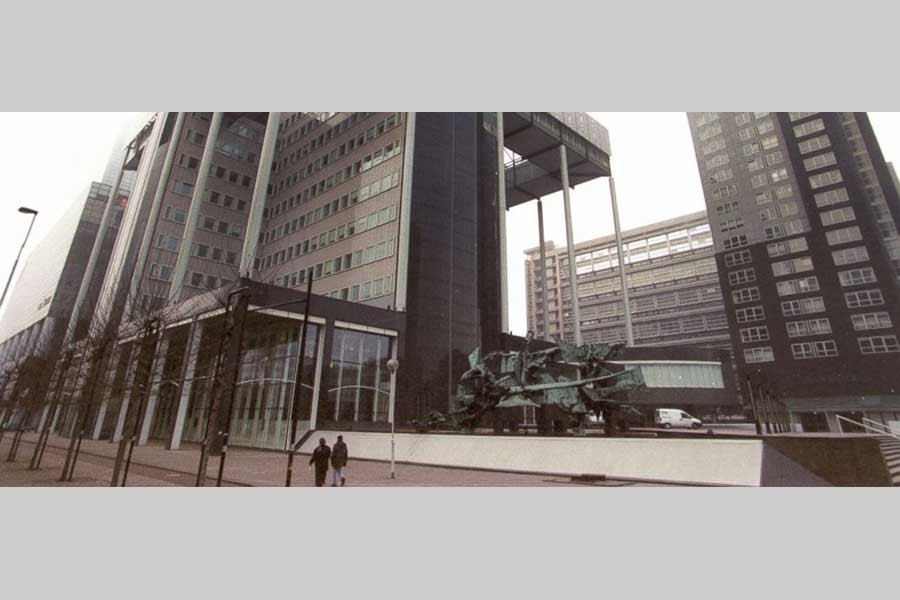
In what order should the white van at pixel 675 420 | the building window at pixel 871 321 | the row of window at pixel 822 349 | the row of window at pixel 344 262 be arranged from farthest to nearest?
1. the building window at pixel 871 321
2. the row of window at pixel 822 349
3. the white van at pixel 675 420
4. the row of window at pixel 344 262

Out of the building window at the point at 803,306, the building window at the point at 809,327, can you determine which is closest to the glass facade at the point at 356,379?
the building window at the point at 809,327

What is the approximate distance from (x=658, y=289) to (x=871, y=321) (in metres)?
38.2

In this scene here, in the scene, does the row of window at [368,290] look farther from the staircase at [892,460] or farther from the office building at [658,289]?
the office building at [658,289]

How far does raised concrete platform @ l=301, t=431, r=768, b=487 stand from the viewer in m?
13.6

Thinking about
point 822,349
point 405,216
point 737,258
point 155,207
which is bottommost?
point 822,349

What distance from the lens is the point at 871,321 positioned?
178 feet

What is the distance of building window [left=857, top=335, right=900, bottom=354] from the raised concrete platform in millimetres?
56177

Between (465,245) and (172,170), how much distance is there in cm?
3410

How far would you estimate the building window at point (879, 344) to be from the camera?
52.0 m

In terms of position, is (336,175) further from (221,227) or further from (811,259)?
(811,259)

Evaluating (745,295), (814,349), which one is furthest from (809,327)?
(745,295)

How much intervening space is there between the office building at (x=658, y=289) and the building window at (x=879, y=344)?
24651mm

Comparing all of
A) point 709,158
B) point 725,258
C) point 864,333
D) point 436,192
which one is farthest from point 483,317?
point 709,158

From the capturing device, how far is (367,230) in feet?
145
